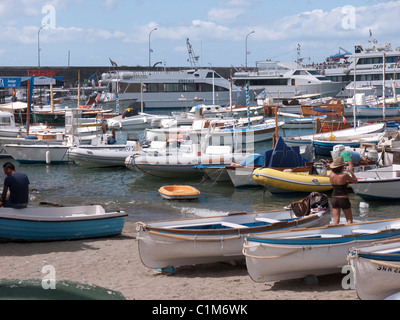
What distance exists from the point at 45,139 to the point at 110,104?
33588 mm

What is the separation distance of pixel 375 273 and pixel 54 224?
7.46 m

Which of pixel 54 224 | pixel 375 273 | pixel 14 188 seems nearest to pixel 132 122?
pixel 54 224

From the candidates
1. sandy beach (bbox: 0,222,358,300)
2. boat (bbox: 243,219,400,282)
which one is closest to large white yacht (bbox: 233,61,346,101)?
sandy beach (bbox: 0,222,358,300)

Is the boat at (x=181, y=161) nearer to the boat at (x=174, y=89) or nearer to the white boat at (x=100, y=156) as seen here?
the white boat at (x=100, y=156)

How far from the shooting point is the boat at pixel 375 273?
8125 mm

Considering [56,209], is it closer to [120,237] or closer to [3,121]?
[120,237]

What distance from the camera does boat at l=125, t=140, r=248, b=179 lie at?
2361 centimetres

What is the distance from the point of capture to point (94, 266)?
1119cm

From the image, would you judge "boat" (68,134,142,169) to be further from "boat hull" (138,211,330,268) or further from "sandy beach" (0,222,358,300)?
"boat hull" (138,211,330,268)

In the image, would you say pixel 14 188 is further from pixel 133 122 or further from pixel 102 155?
pixel 133 122

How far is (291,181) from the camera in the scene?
20.0 m

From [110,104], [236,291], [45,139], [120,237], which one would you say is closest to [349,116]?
[110,104]

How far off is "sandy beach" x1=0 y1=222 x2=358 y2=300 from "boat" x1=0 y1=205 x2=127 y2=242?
20cm

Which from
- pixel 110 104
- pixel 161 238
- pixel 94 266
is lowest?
pixel 94 266
